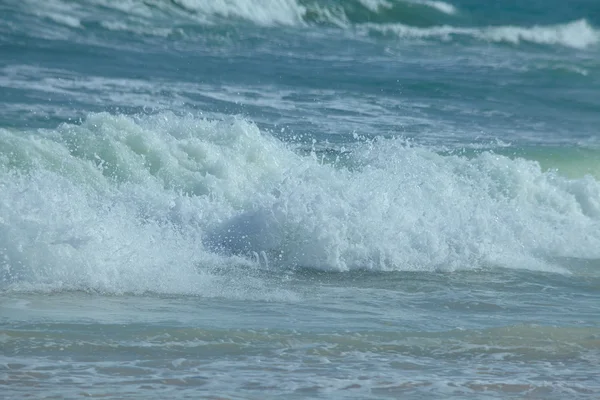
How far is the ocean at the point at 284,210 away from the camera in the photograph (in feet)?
16.3

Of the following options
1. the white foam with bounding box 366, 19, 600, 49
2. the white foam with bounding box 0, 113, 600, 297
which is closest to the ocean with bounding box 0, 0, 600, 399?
the white foam with bounding box 0, 113, 600, 297

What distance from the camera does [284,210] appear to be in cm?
821

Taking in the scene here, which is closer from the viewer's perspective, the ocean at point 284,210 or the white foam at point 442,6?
the ocean at point 284,210

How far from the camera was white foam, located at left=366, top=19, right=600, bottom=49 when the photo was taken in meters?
19.9

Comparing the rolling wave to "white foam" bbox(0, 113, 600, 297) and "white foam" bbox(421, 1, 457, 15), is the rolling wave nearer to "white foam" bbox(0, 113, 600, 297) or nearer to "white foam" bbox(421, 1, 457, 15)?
"white foam" bbox(421, 1, 457, 15)

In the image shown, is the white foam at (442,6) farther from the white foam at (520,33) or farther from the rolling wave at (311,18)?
the white foam at (520,33)

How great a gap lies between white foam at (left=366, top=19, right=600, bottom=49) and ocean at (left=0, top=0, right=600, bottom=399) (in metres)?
0.40

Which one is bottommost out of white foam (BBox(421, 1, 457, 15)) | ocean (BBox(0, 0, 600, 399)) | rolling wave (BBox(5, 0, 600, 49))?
ocean (BBox(0, 0, 600, 399))

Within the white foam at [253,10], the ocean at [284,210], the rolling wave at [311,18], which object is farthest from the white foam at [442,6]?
the white foam at [253,10]

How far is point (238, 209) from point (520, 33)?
12.8 m

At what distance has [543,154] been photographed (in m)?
14.2

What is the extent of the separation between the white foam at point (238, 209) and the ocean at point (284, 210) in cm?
2

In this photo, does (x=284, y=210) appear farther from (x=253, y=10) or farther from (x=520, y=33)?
(x=520, y=33)

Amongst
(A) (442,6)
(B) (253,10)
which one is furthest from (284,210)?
(A) (442,6)
